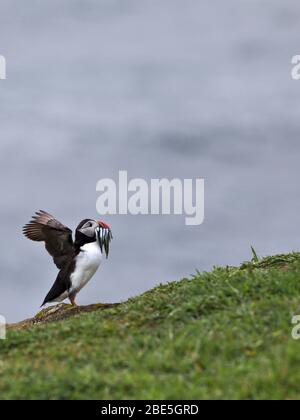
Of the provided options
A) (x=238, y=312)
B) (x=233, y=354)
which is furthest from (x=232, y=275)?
(x=233, y=354)

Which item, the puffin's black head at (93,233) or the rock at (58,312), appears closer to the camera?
the rock at (58,312)

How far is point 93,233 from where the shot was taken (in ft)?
49.4

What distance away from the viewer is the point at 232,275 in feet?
39.6

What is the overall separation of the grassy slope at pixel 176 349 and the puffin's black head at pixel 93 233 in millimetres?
3393

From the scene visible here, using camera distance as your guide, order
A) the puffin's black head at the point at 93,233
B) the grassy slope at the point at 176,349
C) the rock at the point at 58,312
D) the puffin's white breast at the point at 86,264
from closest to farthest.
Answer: the grassy slope at the point at 176,349 → the rock at the point at 58,312 → the puffin's white breast at the point at 86,264 → the puffin's black head at the point at 93,233

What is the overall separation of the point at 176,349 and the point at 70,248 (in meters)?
6.84

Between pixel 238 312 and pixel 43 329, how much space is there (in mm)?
3109

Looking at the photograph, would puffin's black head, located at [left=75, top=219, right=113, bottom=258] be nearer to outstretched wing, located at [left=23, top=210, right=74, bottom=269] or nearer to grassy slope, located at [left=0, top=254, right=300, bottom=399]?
outstretched wing, located at [left=23, top=210, right=74, bottom=269]

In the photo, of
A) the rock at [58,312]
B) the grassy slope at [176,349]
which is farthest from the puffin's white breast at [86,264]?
the grassy slope at [176,349]

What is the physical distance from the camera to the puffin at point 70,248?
14969mm

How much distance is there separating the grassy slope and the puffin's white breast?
3249mm

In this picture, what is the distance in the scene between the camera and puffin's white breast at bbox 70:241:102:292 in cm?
1489

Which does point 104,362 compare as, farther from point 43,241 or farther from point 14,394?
point 43,241

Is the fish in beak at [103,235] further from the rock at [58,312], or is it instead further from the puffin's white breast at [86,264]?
the rock at [58,312]
